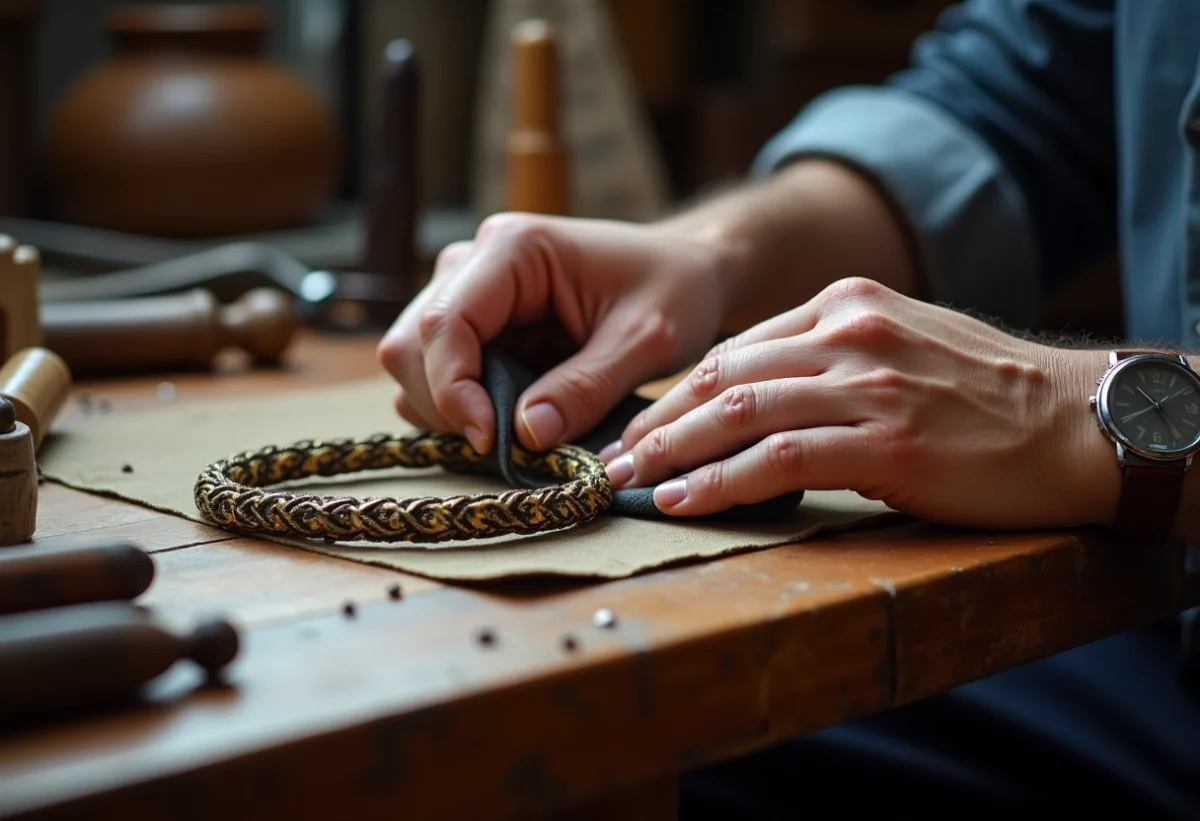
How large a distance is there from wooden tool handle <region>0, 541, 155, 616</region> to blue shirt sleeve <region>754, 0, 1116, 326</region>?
988 mm

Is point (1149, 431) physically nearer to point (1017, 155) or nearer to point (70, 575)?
point (70, 575)

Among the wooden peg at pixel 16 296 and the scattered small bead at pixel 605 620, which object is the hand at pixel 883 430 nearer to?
the scattered small bead at pixel 605 620

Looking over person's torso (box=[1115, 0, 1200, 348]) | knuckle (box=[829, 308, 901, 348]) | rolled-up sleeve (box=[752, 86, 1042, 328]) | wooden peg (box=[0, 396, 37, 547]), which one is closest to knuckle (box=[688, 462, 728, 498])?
knuckle (box=[829, 308, 901, 348])

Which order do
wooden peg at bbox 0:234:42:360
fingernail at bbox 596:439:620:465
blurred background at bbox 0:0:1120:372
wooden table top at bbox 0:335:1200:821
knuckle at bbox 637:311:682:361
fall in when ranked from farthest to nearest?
blurred background at bbox 0:0:1120:372, wooden peg at bbox 0:234:42:360, knuckle at bbox 637:311:682:361, fingernail at bbox 596:439:620:465, wooden table top at bbox 0:335:1200:821

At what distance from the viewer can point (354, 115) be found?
8.78 feet

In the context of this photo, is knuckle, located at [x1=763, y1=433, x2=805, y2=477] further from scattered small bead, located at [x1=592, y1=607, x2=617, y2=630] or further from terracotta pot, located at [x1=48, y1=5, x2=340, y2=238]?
terracotta pot, located at [x1=48, y1=5, x2=340, y2=238]

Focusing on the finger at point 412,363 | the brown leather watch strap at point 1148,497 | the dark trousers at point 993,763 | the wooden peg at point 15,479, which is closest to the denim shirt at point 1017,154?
the dark trousers at point 993,763

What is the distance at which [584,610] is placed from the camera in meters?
0.61

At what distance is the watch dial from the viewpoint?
0.78 metres

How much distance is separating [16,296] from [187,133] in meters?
0.91

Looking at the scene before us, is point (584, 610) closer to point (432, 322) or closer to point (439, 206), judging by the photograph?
point (432, 322)

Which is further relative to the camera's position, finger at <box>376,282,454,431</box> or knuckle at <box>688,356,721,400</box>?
finger at <box>376,282,454,431</box>

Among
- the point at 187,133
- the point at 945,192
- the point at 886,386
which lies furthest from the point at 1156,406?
the point at 187,133

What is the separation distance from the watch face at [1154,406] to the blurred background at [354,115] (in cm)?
97
